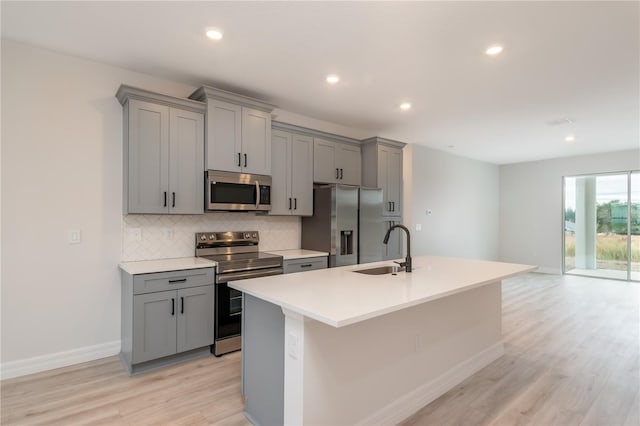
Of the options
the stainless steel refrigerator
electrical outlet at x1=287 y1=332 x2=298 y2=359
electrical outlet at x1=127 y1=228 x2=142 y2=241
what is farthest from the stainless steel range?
electrical outlet at x1=287 y1=332 x2=298 y2=359

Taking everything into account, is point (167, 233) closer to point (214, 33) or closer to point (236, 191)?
point (236, 191)

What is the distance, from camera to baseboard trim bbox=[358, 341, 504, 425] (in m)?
2.05

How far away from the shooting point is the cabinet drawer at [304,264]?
3.66 meters

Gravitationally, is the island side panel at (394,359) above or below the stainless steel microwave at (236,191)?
below

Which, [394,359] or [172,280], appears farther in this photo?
[172,280]

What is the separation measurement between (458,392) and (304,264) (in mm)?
1947

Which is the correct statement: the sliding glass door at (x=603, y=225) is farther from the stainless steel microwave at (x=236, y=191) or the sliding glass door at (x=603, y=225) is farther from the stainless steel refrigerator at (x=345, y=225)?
the stainless steel microwave at (x=236, y=191)

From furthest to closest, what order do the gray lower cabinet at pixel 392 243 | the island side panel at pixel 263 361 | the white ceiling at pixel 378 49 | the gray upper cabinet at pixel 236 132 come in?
Result: the gray lower cabinet at pixel 392 243, the gray upper cabinet at pixel 236 132, the white ceiling at pixel 378 49, the island side panel at pixel 263 361

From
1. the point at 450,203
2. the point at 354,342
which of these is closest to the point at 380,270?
the point at 354,342

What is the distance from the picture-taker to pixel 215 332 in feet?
10.2

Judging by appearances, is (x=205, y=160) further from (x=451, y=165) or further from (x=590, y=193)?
(x=590, y=193)

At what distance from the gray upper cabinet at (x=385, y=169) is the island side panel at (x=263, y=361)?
124 inches

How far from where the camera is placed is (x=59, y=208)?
288cm

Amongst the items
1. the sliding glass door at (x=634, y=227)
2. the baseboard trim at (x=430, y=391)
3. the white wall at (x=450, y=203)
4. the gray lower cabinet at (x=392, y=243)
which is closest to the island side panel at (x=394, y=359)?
the baseboard trim at (x=430, y=391)
